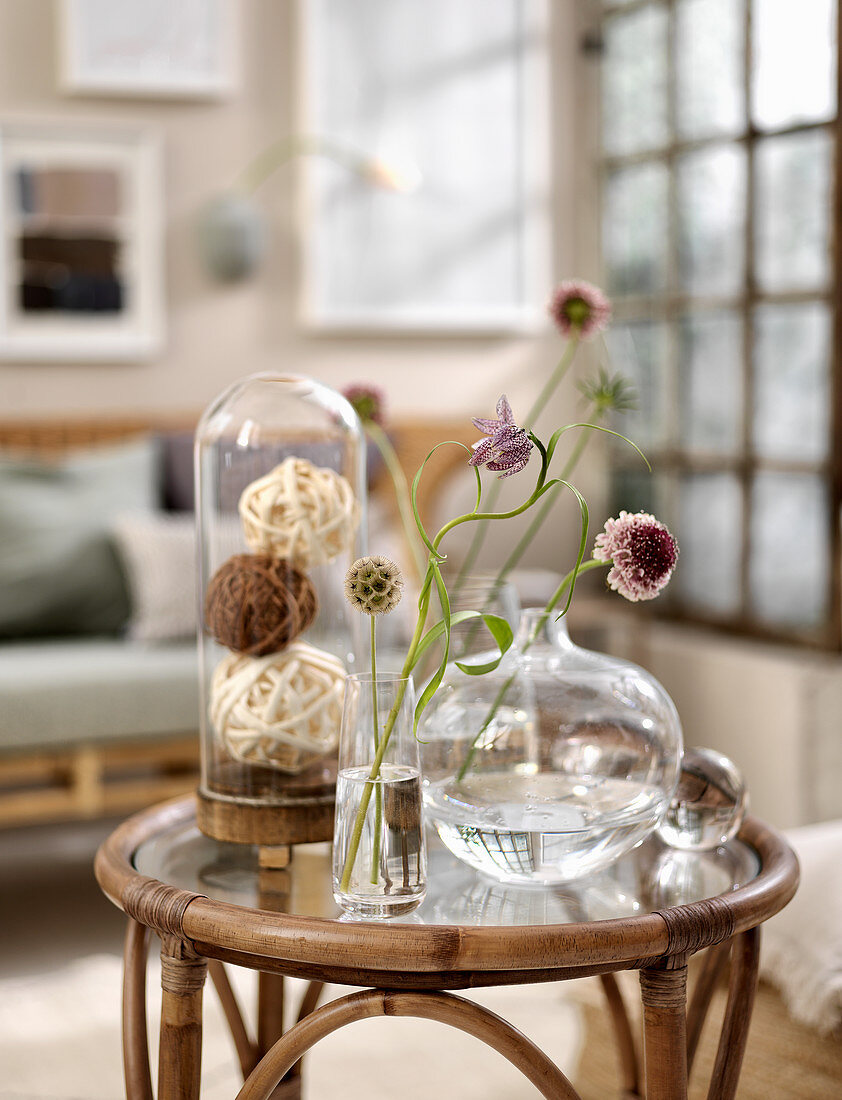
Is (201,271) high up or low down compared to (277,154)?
down

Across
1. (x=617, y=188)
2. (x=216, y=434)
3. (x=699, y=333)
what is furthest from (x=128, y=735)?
(x=617, y=188)

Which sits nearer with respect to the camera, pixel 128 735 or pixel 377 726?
pixel 377 726

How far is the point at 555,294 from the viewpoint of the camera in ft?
4.72

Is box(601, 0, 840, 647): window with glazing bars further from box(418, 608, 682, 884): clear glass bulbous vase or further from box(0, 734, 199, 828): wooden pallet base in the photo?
box(418, 608, 682, 884): clear glass bulbous vase

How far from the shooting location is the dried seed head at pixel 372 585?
101cm

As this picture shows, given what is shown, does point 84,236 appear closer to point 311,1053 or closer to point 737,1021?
point 311,1053

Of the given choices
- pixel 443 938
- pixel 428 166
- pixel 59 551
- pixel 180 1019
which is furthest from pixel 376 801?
pixel 428 166

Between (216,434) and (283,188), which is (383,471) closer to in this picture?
(283,188)

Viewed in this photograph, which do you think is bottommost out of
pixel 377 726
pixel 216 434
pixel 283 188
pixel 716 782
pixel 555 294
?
pixel 716 782

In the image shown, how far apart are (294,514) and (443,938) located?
0.46m

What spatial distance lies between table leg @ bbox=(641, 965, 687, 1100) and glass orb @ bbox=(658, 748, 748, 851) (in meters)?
0.25

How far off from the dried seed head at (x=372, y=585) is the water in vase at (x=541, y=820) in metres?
0.22

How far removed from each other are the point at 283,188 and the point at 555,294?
232cm

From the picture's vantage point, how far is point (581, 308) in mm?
1421
